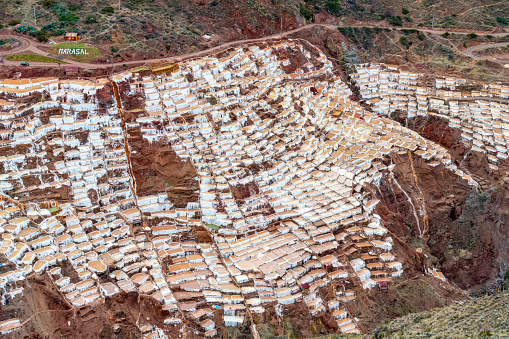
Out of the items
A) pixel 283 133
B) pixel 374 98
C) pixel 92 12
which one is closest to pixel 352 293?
pixel 283 133

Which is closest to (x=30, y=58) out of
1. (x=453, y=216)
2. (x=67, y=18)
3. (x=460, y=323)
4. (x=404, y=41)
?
(x=67, y=18)

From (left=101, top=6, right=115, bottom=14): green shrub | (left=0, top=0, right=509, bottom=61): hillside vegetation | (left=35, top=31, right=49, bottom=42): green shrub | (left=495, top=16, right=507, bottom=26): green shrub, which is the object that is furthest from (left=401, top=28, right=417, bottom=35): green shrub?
(left=35, top=31, right=49, bottom=42): green shrub

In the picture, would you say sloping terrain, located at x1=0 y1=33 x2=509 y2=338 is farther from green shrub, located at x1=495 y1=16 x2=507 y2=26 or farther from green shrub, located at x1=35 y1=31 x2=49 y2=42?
green shrub, located at x1=495 y1=16 x2=507 y2=26

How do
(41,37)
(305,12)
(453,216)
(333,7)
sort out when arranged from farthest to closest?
1. (333,7)
2. (305,12)
3. (41,37)
4. (453,216)

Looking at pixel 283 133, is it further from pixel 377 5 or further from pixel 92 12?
pixel 377 5

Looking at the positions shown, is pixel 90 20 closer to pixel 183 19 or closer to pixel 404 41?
pixel 183 19

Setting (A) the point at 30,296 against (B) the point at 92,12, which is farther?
(B) the point at 92,12

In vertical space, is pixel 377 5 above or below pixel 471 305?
above

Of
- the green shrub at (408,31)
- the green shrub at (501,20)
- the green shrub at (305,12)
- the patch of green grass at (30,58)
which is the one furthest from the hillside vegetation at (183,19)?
the patch of green grass at (30,58)

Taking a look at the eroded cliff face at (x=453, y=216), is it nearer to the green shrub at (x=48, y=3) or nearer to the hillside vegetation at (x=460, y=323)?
the hillside vegetation at (x=460, y=323)
